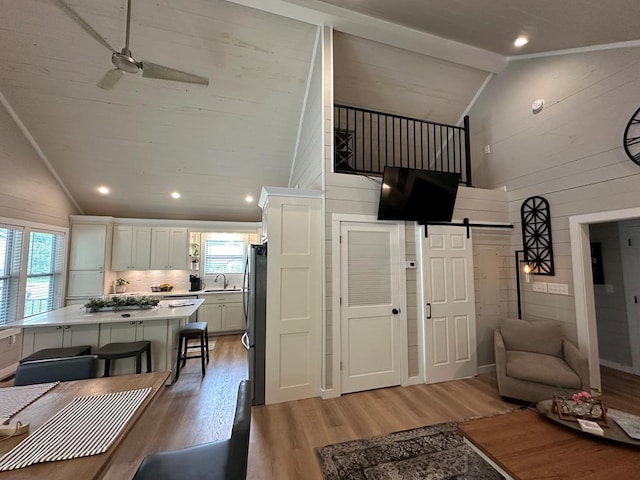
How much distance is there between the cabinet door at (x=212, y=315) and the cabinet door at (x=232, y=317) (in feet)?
0.32

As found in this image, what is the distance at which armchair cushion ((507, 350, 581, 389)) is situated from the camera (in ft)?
8.82

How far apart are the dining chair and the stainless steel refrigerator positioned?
1.41 metres

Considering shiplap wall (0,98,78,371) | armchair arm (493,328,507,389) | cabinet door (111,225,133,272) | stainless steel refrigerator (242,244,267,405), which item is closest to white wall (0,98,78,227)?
shiplap wall (0,98,78,371)

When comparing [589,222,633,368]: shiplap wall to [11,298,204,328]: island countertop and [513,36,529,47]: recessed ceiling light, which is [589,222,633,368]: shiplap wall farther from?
[11,298,204,328]: island countertop

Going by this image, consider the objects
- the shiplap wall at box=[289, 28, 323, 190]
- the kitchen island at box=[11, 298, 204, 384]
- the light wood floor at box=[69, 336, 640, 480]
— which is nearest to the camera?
the light wood floor at box=[69, 336, 640, 480]

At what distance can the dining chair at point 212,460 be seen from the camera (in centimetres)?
114

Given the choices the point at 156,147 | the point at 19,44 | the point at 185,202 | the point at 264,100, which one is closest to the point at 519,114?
the point at 264,100

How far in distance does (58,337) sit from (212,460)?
304 cm

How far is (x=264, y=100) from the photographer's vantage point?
4.02 meters

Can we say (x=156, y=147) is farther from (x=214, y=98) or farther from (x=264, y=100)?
(x=264, y=100)

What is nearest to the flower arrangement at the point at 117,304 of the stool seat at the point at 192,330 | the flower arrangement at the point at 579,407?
the stool seat at the point at 192,330

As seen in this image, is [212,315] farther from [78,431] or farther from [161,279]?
[78,431]

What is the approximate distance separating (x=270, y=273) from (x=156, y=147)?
3.20 metres

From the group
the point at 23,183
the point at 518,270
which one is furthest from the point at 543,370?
the point at 23,183
